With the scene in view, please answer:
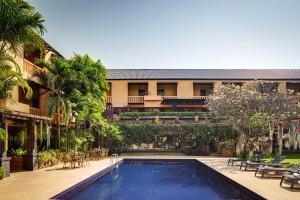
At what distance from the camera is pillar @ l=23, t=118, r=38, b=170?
1817 centimetres

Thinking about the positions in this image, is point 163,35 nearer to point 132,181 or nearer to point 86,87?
point 86,87

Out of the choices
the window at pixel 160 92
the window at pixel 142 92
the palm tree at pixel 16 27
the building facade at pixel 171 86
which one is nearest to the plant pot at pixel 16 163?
the palm tree at pixel 16 27

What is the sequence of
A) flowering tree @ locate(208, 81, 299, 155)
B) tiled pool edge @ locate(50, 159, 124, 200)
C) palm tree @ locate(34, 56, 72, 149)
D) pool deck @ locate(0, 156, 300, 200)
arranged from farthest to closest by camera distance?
flowering tree @ locate(208, 81, 299, 155)
palm tree @ locate(34, 56, 72, 149)
tiled pool edge @ locate(50, 159, 124, 200)
pool deck @ locate(0, 156, 300, 200)

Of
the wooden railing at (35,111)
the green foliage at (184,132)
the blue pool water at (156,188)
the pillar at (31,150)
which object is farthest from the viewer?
the green foliage at (184,132)

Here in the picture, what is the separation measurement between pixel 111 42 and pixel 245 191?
56.8 ft

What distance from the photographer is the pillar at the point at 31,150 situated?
18.2 m

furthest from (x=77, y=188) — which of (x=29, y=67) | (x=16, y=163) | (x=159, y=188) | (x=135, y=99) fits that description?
(x=135, y=99)

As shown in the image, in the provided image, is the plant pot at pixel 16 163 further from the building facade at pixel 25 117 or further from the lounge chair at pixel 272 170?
the lounge chair at pixel 272 170

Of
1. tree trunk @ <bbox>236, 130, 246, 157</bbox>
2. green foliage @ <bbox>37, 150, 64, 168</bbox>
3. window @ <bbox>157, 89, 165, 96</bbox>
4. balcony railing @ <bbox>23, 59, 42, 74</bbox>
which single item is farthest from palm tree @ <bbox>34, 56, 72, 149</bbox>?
window @ <bbox>157, 89, 165, 96</bbox>

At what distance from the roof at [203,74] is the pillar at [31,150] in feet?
85.6

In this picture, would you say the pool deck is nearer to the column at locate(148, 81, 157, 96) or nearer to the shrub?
the shrub

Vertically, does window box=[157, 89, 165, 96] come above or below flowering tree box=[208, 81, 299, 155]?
above

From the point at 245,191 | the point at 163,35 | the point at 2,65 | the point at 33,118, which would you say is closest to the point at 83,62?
the point at 163,35

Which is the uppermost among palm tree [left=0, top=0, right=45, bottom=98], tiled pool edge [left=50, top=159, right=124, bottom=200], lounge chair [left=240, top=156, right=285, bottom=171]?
palm tree [left=0, top=0, right=45, bottom=98]
